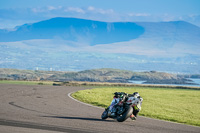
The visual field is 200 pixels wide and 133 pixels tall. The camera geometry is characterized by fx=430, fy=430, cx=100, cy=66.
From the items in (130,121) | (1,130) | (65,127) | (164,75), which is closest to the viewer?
(1,130)

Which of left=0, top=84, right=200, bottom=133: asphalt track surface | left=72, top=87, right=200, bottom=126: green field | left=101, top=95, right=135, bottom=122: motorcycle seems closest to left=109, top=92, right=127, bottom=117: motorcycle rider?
left=101, top=95, right=135, bottom=122: motorcycle

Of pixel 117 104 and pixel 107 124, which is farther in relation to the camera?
Result: pixel 117 104

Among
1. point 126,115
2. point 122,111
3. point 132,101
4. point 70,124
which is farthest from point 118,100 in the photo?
point 70,124

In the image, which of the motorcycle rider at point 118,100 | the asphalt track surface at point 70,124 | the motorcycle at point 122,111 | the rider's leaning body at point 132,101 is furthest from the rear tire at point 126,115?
the motorcycle rider at point 118,100

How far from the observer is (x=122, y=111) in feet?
61.3

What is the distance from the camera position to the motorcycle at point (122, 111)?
59.5 feet

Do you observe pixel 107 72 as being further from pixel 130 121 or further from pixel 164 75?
pixel 130 121

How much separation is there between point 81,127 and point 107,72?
164123 mm

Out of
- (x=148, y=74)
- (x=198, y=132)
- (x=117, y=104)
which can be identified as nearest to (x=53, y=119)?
(x=117, y=104)

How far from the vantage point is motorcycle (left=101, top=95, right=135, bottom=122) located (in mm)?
18141

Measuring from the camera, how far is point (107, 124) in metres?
17.5

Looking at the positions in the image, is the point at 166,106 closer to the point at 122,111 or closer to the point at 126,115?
the point at 122,111

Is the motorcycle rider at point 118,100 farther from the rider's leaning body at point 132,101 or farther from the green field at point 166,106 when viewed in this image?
the green field at point 166,106

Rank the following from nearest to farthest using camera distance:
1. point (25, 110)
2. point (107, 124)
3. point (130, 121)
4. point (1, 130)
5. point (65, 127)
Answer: point (1, 130), point (65, 127), point (107, 124), point (130, 121), point (25, 110)
